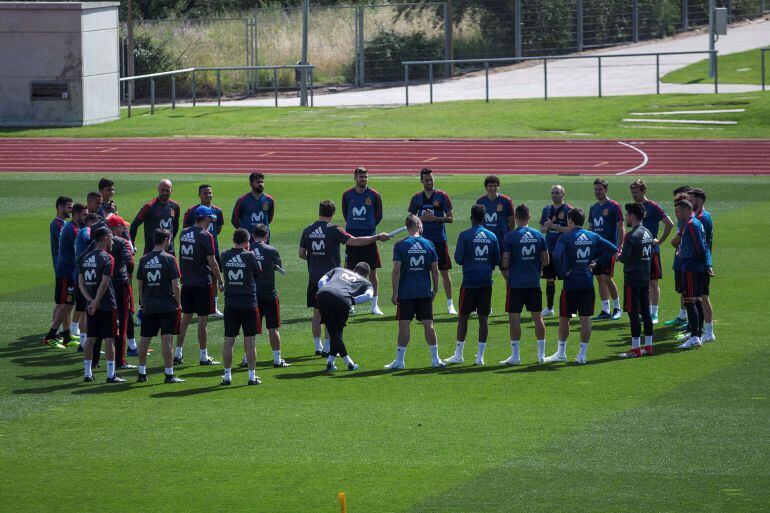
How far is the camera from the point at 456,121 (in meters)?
44.9

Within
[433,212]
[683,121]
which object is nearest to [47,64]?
[683,121]

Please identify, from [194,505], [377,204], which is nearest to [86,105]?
[377,204]

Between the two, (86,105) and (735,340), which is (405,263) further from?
(86,105)

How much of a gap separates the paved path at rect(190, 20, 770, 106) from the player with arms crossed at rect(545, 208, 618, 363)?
36038mm

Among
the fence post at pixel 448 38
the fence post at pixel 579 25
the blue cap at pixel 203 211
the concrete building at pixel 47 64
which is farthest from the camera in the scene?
the fence post at pixel 579 25

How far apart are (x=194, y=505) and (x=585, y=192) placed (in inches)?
869

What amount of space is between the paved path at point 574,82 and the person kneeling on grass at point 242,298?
37.2 metres

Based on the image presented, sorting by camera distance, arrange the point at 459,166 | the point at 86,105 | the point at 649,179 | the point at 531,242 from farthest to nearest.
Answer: the point at 86,105, the point at 459,166, the point at 649,179, the point at 531,242

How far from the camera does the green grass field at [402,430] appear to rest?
35.7 ft

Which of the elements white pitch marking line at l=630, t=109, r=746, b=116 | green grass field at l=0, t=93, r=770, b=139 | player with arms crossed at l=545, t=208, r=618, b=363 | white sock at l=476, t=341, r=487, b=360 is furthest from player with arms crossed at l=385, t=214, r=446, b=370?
white pitch marking line at l=630, t=109, r=746, b=116

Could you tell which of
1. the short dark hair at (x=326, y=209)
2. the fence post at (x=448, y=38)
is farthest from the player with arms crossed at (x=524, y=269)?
the fence post at (x=448, y=38)

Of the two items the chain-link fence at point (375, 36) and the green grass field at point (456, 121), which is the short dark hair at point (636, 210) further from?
the chain-link fence at point (375, 36)

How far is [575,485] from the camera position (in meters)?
11.0

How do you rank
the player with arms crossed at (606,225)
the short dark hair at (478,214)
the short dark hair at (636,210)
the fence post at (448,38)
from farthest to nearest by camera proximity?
the fence post at (448,38) < the player with arms crossed at (606,225) < the short dark hair at (636,210) < the short dark hair at (478,214)
